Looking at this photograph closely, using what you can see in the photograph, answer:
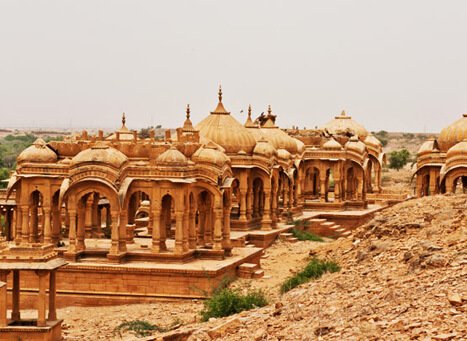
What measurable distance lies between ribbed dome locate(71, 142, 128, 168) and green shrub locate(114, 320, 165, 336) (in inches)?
179

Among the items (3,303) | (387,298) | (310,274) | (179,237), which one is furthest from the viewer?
(179,237)

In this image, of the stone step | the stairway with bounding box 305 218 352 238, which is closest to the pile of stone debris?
the stone step

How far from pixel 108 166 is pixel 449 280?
1226cm

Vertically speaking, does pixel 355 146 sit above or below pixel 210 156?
above

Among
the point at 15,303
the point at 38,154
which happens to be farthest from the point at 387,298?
the point at 38,154

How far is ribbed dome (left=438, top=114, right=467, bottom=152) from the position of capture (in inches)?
1381

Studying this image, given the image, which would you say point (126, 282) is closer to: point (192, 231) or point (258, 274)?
point (192, 231)

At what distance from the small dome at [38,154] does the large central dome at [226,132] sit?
21.6 ft

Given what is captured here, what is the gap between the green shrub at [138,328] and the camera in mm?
20094

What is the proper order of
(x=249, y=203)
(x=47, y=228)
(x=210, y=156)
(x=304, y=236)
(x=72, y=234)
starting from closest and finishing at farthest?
(x=72, y=234) < (x=210, y=156) < (x=47, y=228) < (x=249, y=203) < (x=304, y=236)

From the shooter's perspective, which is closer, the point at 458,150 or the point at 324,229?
the point at 458,150

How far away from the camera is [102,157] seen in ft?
79.7

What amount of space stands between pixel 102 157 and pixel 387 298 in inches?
476

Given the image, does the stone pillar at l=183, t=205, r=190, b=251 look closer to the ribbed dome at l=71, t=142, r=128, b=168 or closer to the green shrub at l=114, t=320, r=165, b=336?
the ribbed dome at l=71, t=142, r=128, b=168
